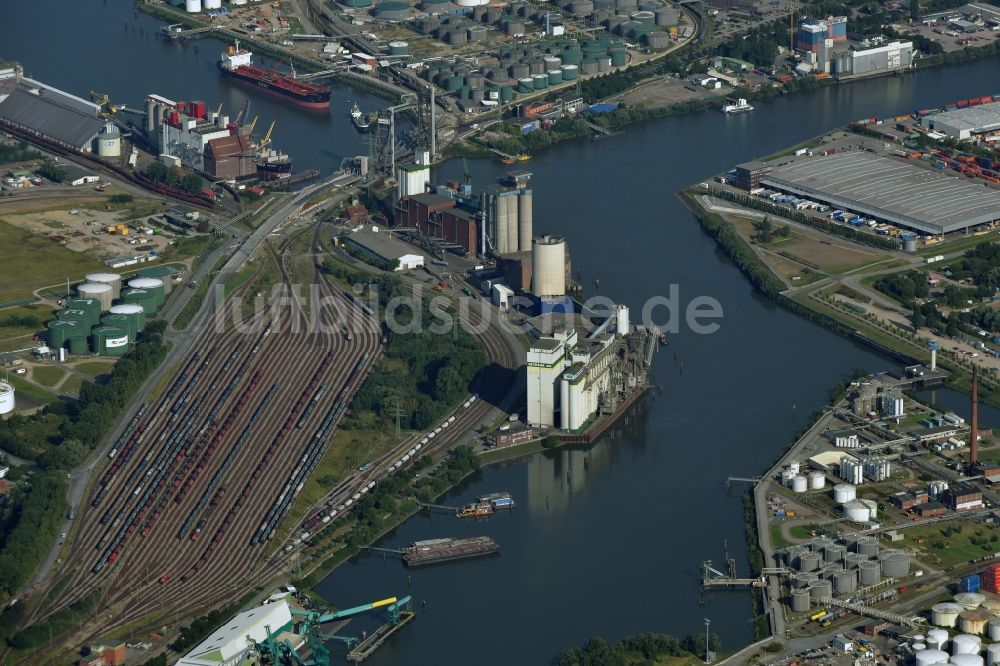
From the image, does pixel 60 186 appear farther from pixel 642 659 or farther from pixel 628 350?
pixel 642 659

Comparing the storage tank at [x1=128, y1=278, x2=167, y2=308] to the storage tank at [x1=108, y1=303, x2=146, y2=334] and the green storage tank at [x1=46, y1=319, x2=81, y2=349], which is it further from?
the green storage tank at [x1=46, y1=319, x2=81, y2=349]

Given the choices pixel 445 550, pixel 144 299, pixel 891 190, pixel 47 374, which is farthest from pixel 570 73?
pixel 445 550

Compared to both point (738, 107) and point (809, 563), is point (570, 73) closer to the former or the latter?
point (738, 107)

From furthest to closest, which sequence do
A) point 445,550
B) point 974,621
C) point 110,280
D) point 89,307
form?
point 110,280 < point 89,307 < point 445,550 < point 974,621

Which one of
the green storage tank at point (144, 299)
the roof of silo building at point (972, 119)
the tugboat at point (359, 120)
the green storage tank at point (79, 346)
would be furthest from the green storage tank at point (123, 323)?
the roof of silo building at point (972, 119)

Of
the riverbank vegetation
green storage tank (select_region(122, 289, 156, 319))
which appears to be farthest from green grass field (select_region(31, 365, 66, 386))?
the riverbank vegetation

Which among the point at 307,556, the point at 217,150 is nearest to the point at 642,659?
the point at 307,556

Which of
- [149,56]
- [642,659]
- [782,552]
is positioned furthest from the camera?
[149,56]
